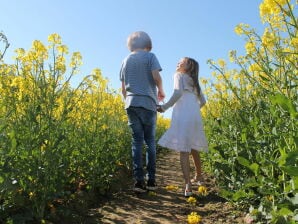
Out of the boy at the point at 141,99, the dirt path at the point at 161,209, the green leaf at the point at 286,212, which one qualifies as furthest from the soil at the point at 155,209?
the green leaf at the point at 286,212

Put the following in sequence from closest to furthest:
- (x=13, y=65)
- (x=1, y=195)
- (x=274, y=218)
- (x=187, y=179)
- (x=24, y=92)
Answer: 1. (x=274, y=218)
2. (x=1, y=195)
3. (x=24, y=92)
4. (x=13, y=65)
5. (x=187, y=179)

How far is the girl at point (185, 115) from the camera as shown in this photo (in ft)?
13.2

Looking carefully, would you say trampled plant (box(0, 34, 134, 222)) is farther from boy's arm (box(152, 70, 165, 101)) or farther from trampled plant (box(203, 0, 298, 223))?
trampled plant (box(203, 0, 298, 223))

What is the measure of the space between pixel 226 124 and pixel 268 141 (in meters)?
1.34

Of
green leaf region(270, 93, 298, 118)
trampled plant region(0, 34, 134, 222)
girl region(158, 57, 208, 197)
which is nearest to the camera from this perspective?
green leaf region(270, 93, 298, 118)

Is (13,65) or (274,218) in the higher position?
(13,65)

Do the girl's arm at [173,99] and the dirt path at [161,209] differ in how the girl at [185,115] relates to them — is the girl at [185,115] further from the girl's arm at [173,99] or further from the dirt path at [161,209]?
the dirt path at [161,209]

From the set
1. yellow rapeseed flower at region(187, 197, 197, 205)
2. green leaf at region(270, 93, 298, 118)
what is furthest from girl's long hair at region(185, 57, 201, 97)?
green leaf at region(270, 93, 298, 118)

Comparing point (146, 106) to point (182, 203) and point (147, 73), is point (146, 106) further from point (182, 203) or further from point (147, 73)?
point (182, 203)

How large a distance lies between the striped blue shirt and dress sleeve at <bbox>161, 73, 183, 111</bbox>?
125mm

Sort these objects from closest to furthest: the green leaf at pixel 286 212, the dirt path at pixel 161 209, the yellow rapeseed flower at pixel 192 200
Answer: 1. the green leaf at pixel 286 212
2. the dirt path at pixel 161 209
3. the yellow rapeseed flower at pixel 192 200

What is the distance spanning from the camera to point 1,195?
96.0 inches

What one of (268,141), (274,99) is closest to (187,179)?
(268,141)

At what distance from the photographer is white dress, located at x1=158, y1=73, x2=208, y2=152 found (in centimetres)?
404
